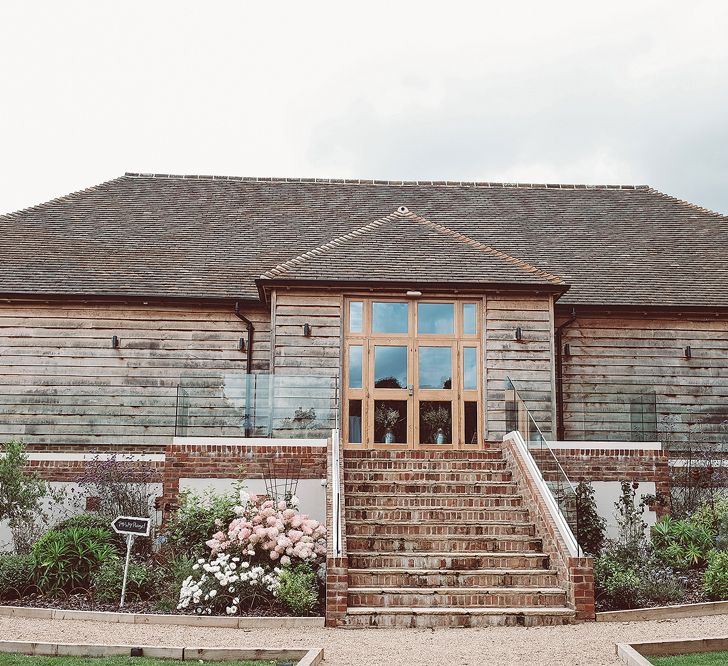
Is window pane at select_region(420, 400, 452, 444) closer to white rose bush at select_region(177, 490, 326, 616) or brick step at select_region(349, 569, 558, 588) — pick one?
white rose bush at select_region(177, 490, 326, 616)

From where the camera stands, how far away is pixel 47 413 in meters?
16.4

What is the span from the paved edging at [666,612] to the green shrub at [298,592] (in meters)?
3.37

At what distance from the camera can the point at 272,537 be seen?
1099 centimetres

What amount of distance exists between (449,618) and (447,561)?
1.23 metres

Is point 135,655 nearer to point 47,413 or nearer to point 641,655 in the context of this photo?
point 641,655

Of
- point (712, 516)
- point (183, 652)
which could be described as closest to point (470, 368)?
point (712, 516)

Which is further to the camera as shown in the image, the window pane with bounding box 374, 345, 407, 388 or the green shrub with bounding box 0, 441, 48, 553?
the window pane with bounding box 374, 345, 407, 388

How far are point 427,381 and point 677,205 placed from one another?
11.2m

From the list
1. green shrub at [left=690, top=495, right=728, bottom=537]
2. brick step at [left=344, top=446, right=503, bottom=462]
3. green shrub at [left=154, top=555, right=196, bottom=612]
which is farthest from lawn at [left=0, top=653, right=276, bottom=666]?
green shrub at [left=690, top=495, right=728, bottom=537]

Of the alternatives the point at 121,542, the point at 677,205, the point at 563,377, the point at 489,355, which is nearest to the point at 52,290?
the point at 121,542

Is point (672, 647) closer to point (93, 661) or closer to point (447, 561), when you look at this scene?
point (447, 561)

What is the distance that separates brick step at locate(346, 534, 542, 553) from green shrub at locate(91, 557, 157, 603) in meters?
2.84

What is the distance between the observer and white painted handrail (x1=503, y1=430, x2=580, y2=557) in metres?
10.7

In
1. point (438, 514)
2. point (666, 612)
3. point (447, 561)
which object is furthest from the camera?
point (438, 514)
